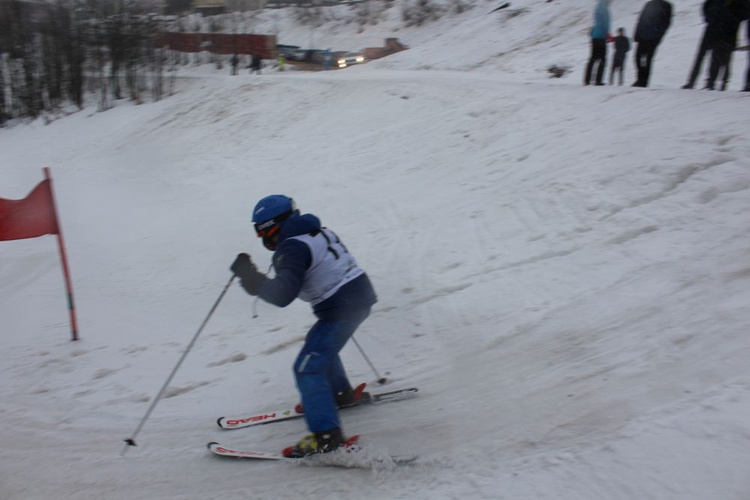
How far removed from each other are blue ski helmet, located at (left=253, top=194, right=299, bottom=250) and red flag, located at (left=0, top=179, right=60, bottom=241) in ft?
11.9

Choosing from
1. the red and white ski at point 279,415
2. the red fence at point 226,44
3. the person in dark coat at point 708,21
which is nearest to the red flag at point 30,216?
the red and white ski at point 279,415

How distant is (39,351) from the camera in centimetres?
660

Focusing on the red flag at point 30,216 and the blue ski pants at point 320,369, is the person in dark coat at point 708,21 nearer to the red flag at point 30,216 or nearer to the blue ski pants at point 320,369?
the blue ski pants at point 320,369

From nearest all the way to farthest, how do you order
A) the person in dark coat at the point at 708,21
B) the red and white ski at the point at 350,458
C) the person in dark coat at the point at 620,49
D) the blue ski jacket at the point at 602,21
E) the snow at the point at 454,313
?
1. the snow at the point at 454,313
2. the red and white ski at the point at 350,458
3. the person in dark coat at the point at 708,21
4. the blue ski jacket at the point at 602,21
5. the person in dark coat at the point at 620,49

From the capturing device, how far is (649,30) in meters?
11.2

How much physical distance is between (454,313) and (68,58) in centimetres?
2966

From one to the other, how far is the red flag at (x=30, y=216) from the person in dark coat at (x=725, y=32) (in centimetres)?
1030

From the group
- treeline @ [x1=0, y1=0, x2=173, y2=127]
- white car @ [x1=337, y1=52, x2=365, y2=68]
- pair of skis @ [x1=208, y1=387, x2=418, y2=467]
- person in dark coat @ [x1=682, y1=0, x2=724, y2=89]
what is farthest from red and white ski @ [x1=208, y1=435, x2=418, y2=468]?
white car @ [x1=337, y1=52, x2=365, y2=68]

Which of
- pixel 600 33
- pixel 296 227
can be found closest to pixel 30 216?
pixel 296 227

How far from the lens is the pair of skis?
4.09 meters

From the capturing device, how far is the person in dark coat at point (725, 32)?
392 inches

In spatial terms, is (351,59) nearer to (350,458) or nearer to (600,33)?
(600,33)

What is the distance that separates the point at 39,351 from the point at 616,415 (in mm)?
5850

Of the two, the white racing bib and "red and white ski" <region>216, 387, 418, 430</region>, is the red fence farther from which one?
the white racing bib
